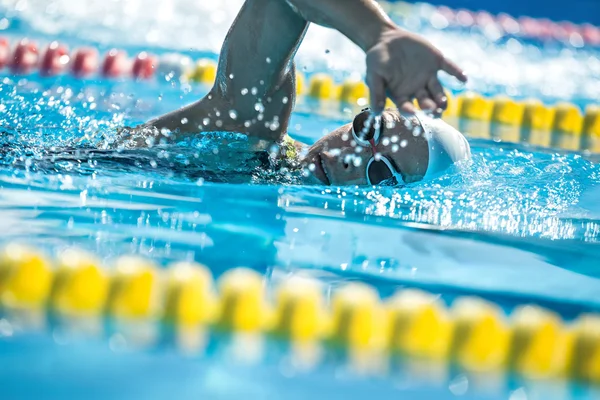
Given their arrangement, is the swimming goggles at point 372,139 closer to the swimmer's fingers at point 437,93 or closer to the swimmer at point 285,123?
the swimmer at point 285,123

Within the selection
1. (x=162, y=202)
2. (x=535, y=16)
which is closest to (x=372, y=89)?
(x=162, y=202)

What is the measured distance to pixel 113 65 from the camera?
16.4ft

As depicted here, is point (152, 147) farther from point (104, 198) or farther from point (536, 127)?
point (536, 127)

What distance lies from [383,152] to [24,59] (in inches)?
104

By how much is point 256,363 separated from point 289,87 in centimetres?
145

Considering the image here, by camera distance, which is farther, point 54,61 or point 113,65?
point 113,65

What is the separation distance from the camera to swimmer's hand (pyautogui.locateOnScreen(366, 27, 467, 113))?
1833mm

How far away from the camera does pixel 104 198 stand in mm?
2680

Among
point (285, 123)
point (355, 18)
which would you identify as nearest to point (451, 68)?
point (355, 18)

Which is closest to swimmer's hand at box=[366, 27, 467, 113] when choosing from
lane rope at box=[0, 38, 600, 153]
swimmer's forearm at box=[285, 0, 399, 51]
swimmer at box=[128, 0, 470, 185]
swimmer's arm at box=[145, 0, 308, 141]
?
swimmer's forearm at box=[285, 0, 399, 51]

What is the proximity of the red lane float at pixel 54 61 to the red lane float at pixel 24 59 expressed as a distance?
57 mm

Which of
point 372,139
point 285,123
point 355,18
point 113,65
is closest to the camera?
point 355,18

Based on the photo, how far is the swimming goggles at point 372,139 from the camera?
9.47ft

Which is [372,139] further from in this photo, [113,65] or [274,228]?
[113,65]
